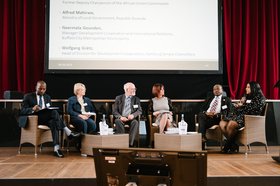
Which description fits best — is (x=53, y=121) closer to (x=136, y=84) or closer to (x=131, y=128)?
(x=131, y=128)

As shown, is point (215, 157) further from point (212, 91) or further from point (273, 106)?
point (273, 106)

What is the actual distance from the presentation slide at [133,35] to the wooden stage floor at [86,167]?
152 centimetres

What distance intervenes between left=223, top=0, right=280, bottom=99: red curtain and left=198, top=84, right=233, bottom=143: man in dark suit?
0.74m

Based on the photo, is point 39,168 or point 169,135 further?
point 169,135

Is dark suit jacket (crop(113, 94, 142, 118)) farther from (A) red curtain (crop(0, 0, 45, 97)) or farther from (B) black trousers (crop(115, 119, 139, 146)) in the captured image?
(A) red curtain (crop(0, 0, 45, 97))

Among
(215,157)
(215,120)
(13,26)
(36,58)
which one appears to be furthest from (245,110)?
(13,26)

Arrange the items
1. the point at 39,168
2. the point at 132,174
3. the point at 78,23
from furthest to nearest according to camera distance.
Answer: the point at 78,23
the point at 39,168
the point at 132,174

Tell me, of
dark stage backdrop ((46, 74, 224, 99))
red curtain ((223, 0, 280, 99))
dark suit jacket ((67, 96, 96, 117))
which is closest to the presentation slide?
dark stage backdrop ((46, 74, 224, 99))

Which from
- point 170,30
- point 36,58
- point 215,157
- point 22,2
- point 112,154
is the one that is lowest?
point 215,157

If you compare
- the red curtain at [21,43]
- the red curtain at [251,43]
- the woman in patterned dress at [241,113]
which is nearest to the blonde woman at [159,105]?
the woman in patterned dress at [241,113]

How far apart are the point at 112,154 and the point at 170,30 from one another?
15.9 ft

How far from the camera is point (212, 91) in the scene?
5898 millimetres

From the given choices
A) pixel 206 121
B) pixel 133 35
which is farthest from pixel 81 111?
pixel 206 121

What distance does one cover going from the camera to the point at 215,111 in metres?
5.43
